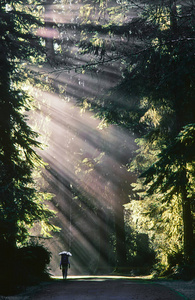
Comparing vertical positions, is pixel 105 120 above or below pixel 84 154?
below

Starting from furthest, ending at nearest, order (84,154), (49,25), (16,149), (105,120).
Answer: (84,154), (49,25), (105,120), (16,149)

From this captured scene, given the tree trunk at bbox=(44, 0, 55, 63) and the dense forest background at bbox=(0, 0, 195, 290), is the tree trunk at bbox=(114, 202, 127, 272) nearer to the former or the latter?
the dense forest background at bbox=(0, 0, 195, 290)

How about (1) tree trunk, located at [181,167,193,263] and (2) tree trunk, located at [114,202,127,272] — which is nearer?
(1) tree trunk, located at [181,167,193,263]

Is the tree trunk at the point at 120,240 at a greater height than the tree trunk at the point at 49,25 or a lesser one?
lesser

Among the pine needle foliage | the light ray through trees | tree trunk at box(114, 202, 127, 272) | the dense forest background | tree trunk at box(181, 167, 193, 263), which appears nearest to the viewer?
the dense forest background

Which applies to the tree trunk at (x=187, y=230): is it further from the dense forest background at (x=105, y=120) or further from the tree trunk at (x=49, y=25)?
the tree trunk at (x=49, y=25)

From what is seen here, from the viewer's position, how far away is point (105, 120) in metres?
13.8

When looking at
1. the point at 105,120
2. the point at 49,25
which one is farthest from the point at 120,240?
the point at 49,25

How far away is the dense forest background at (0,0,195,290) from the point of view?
26.8 feet

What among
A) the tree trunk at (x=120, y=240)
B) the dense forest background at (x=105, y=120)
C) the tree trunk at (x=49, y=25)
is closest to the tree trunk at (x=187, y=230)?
the dense forest background at (x=105, y=120)

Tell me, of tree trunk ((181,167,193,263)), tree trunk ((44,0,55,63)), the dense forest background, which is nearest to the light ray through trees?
the dense forest background

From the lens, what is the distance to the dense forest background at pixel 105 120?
8164 mm

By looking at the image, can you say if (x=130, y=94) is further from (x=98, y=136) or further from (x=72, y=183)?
(x=72, y=183)

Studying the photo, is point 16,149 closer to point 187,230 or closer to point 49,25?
point 187,230
